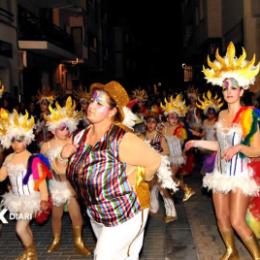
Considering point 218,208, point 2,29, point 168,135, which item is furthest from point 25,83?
point 218,208

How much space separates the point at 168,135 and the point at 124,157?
16.0 ft

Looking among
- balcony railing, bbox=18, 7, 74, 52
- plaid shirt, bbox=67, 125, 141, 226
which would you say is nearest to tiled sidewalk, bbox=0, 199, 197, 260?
plaid shirt, bbox=67, 125, 141, 226

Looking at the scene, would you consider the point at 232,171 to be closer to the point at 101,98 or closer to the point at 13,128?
the point at 101,98

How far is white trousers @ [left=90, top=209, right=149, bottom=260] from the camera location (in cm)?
384

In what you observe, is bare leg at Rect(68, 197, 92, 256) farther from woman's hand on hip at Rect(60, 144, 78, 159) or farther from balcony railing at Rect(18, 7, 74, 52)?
balcony railing at Rect(18, 7, 74, 52)

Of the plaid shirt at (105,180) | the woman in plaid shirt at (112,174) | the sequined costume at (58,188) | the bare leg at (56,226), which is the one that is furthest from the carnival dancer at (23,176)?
the plaid shirt at (105,180)

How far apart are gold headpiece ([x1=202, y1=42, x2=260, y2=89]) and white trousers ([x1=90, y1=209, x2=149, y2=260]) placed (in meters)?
1.92

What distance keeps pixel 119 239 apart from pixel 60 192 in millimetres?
2499

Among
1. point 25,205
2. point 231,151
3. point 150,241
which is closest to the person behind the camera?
point 231,151

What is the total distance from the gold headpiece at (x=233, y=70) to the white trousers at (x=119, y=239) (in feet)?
6.31

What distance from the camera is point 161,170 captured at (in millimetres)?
4566

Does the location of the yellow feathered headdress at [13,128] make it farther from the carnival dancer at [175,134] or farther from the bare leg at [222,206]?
the carnival dancer at [175,134]

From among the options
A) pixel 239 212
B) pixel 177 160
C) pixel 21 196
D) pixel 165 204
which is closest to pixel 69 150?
pixel 21 196

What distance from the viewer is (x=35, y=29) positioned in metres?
22.5
